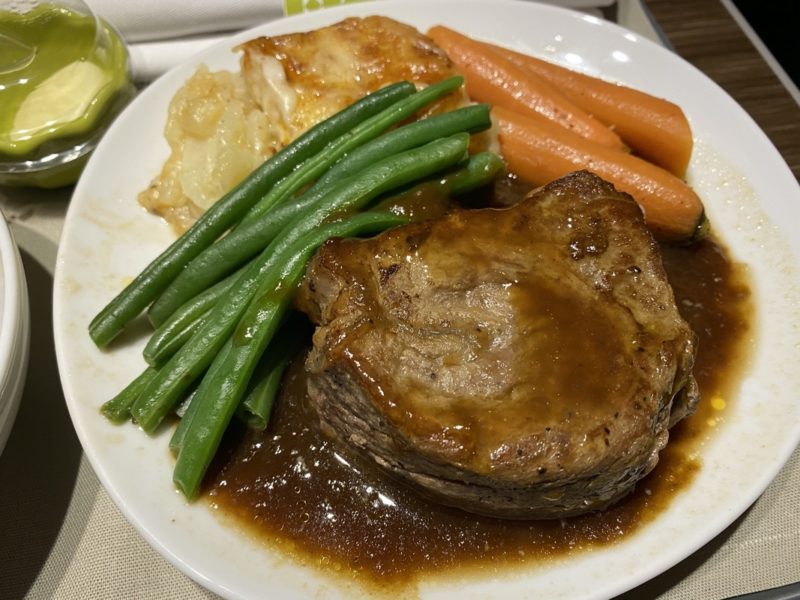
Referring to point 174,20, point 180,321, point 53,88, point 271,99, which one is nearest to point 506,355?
point 180,321

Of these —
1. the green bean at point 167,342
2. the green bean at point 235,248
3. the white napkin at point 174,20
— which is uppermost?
the white napkin at point 174,20

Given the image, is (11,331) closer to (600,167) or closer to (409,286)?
(409,286)

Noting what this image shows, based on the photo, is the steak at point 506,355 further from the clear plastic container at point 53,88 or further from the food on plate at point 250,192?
the clear plastic container at point 53,88

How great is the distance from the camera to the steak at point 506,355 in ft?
6.88

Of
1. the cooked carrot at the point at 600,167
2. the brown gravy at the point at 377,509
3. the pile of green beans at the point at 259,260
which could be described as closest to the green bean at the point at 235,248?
the pile of green beans at the point at 259,260

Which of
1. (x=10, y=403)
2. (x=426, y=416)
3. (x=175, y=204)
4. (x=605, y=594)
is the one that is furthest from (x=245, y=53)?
(x=605, y=594)

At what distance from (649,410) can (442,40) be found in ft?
7.70

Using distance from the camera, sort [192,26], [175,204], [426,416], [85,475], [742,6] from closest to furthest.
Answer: [426,416]
[85,475]
[175,204]
[192,26]
[742,6]

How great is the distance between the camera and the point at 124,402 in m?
2.55

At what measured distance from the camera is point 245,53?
10.7ft

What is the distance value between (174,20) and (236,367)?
2445 millimetres

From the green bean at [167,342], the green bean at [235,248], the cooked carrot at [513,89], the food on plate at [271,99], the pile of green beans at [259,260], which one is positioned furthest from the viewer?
the cooked carrot at [513,89]

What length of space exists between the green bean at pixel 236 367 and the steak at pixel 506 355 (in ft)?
0.31

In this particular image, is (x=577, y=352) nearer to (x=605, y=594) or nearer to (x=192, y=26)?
(x=605, y=594)
